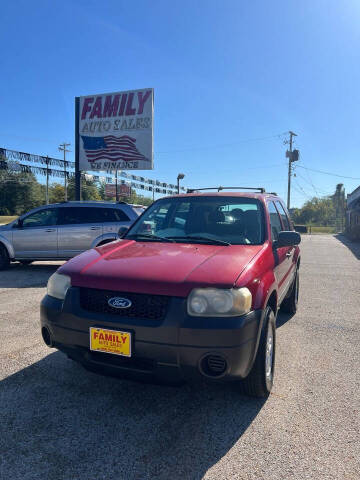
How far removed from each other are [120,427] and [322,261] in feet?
37.0

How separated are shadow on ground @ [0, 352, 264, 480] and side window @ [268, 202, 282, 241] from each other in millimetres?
1663

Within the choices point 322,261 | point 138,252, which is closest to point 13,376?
point 138,252

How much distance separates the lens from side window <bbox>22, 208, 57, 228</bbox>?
29.1 feet

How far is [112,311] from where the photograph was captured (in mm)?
2514

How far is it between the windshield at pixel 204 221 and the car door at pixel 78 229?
4.89m

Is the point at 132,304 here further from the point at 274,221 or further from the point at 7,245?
the point at 7,245

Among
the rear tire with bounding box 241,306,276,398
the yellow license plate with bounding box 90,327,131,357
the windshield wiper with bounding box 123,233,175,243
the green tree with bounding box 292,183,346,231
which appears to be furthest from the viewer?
the green tree with bounding box 292,183,346,231

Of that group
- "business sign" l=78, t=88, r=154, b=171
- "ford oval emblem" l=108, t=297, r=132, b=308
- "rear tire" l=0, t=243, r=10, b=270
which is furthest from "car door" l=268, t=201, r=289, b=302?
"business sign" l=78, t=88, r=154, b=171

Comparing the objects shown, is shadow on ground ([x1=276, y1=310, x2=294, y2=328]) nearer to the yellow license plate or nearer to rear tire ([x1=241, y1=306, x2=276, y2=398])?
rear tire ([x1=241, y1=306, x2=276, y2=398])

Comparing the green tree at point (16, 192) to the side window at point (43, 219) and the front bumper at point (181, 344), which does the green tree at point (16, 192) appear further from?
the front bumper at point (181, 344)

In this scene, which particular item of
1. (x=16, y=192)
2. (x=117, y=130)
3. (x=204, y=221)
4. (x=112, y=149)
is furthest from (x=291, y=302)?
(x=16, y=192)

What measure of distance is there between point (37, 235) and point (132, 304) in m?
7.10

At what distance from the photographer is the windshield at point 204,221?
11.4ft

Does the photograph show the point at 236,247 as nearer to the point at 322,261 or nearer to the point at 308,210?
the point at 322,261
